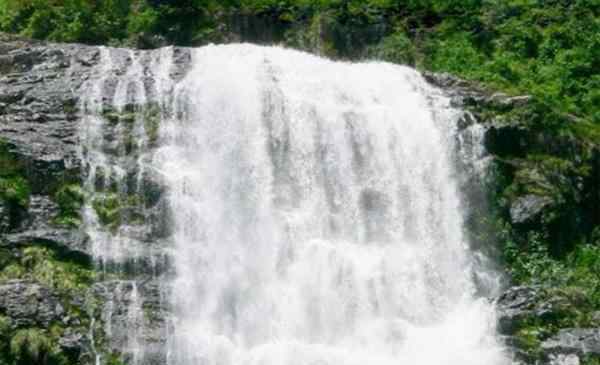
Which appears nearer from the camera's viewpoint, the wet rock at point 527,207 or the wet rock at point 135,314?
the wet rock at point 135,314

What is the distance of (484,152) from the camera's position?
21.5 metres

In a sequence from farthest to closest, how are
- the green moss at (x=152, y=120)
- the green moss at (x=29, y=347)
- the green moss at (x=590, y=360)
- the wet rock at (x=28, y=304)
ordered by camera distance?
the green moss at (x=152, y=120) < the green moss at (x=590, y=360) < the wet rock at (x=28, y=304) < the green moss at (x=29, y=347)

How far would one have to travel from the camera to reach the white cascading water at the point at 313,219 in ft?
59.4

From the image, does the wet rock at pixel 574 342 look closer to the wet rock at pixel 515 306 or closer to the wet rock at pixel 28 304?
the wet rock at pixel 515 306

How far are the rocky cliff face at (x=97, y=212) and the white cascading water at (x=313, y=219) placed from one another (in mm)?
544

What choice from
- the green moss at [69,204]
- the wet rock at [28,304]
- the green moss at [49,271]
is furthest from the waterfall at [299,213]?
the wet rock at [28,304]

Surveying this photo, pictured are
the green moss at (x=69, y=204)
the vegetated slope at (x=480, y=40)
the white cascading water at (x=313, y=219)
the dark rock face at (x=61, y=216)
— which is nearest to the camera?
the dark rock face at (x=61, y=216)

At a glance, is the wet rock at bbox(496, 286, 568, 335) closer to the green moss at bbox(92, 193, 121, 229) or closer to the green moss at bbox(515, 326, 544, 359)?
the green moss at bbox(515, 326, 544, 359)

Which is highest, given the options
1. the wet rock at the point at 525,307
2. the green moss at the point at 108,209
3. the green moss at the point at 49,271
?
the green moss at the point at 108,209

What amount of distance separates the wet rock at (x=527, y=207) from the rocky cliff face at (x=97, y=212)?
0.08 feet

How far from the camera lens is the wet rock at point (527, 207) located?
2089 centimetres

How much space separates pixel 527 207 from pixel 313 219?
450 centimetres

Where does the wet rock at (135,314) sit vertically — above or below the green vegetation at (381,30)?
below

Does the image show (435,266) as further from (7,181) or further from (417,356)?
(7,181)
